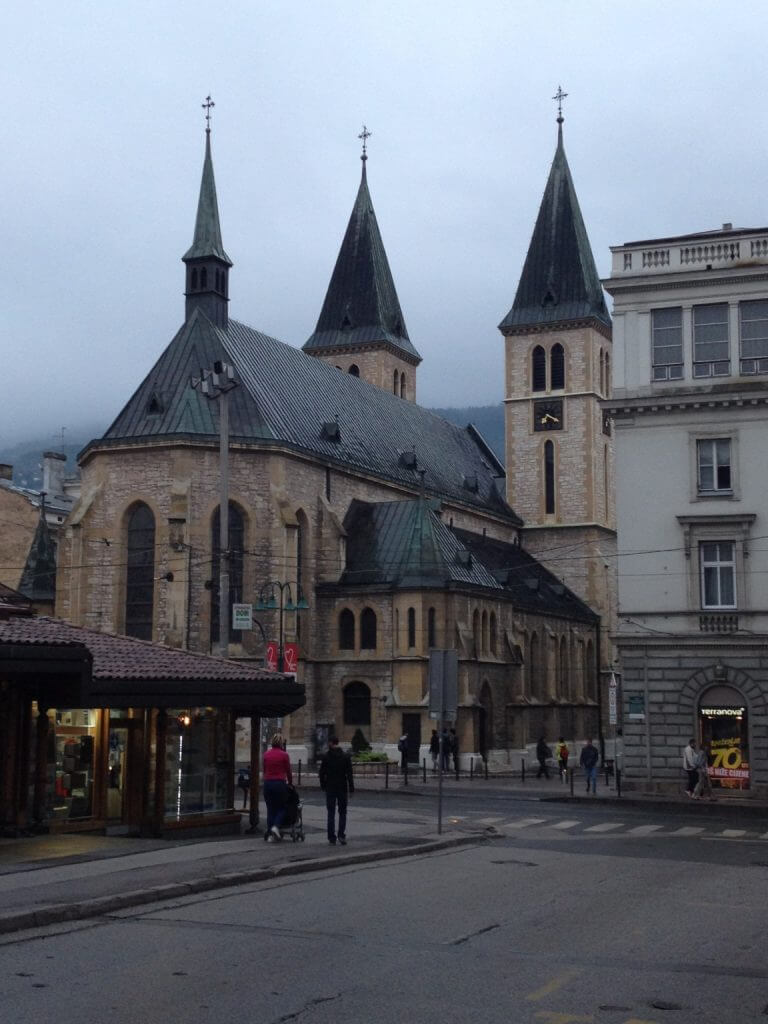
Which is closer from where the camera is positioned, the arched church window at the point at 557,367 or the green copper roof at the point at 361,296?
the arched church window at the point at 557,367

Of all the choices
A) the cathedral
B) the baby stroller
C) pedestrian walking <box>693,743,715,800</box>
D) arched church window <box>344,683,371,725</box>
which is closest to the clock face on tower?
the cathedral

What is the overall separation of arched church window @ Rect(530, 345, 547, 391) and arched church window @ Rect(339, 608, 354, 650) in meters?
27.4

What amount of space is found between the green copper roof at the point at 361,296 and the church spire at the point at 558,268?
8.68 m

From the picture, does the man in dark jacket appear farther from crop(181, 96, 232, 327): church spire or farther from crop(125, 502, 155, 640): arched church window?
crop(181, 96, 232, 327): church spire

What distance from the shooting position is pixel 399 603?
54.4m

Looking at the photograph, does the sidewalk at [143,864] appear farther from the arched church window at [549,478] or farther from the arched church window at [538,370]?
the arched church window at [538,370]

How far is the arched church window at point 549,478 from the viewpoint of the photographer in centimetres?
7706

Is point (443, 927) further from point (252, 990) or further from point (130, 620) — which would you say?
point (130, 620)

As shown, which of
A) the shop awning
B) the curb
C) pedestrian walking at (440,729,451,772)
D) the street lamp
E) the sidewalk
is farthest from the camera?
pedestrian walking at (440,729,451,772)

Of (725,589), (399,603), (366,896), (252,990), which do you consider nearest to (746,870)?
(366,896)

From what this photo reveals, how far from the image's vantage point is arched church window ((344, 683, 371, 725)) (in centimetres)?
5456

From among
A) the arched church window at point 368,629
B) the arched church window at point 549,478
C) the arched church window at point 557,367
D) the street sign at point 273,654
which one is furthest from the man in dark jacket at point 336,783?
the arched church window at point 557,367

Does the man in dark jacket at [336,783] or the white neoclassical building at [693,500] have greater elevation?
the white neoclassical building at [693,500]

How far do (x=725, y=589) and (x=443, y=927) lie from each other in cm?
2468
